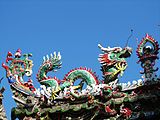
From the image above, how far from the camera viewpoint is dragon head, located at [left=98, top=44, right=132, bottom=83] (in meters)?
12.7

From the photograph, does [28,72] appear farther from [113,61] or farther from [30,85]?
[113,61]

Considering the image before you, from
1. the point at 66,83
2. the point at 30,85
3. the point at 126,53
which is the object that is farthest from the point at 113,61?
the point at 30,85

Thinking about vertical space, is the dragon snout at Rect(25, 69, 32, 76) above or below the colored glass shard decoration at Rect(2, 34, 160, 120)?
above

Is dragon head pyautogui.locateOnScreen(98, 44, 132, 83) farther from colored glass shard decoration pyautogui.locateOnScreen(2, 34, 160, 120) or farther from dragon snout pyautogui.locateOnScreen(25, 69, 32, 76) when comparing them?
dragon snout pyautogui.locateOnScreen(25, 69, 32, 76)

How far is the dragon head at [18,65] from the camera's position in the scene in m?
13.8

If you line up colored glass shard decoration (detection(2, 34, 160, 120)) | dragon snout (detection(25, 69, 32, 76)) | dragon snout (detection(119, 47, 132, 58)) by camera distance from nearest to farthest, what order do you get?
colored glass shard decoration (detection(2, 34, 160, 120)) → dragon snout (detection(119, 47, 132, 58)) → dragon snout (detection(25, 69, 32, 76))

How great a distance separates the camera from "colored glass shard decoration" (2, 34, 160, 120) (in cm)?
1199

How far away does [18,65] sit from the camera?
13.9m

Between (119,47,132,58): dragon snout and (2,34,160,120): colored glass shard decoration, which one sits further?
(119,47,132,58): dragon snout

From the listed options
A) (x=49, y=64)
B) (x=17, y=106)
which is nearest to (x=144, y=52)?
(x=49, y=64)

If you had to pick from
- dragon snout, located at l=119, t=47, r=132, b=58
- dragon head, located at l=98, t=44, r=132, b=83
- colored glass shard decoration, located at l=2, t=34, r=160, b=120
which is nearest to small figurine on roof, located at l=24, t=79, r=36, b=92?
colored glass shard decoration, located at l=2, t=34, r=160, b=120

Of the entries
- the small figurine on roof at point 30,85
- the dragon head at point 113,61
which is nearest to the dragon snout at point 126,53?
the dragon head at point 113,61

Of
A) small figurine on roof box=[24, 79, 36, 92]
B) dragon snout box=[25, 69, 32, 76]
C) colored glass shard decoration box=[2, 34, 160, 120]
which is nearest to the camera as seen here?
colored glass shard decoration box=[2, 34, 160, 120]

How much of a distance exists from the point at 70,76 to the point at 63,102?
82cm
